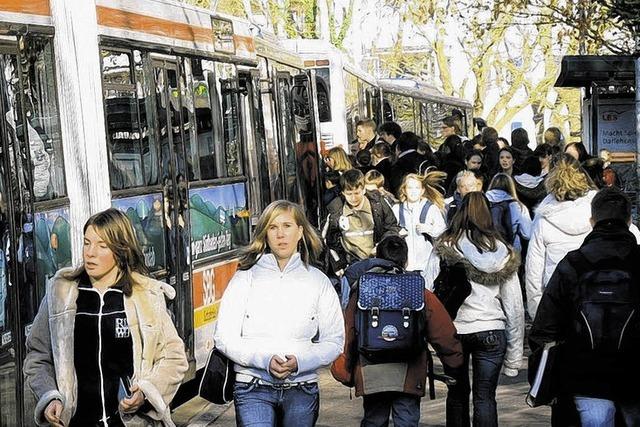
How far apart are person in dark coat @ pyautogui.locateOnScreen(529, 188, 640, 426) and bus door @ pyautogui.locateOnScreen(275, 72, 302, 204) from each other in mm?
9997

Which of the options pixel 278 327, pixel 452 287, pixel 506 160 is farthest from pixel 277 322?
pixel 506 160

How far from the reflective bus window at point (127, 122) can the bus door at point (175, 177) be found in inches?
9.3

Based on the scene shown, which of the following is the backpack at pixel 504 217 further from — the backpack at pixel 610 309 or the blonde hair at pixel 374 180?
the backpack at pixel 610 309

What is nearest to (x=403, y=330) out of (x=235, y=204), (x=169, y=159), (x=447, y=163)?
(x=169, y=159)

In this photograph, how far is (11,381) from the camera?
7922mm

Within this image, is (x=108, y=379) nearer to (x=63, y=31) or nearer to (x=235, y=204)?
(x=63, y=31)

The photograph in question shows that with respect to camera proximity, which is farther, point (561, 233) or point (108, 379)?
point (561, 233)

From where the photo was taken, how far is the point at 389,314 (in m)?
7.84

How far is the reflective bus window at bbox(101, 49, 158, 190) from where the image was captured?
1022 centimetres

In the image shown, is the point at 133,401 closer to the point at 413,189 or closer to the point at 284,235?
the point at 284,235

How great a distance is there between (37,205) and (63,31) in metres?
1.40

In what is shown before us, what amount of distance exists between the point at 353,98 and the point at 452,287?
1880cm

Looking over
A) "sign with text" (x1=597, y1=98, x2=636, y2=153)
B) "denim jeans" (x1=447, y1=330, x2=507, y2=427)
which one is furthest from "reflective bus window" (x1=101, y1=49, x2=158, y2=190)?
"sign with text" (x1=597, y1=98, x2=636, y2=153)

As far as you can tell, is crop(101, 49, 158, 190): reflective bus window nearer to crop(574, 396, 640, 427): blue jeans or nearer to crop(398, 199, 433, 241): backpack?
crop(398, 199, 433, 241): backpack
